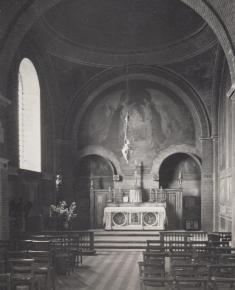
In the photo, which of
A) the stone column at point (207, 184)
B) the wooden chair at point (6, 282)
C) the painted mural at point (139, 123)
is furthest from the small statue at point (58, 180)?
the wooden chair at point (6, 282)

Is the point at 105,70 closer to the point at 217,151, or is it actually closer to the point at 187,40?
the point at 187,40

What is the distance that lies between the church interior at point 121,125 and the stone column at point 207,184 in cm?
5

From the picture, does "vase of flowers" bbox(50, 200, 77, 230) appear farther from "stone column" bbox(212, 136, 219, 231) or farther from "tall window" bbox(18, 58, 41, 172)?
"stone column" bbox(212, 136, 219, 231)

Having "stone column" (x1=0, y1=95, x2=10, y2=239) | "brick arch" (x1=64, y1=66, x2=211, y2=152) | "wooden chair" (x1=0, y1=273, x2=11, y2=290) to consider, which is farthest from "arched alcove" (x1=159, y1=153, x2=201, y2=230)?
"wooden chair" (x1=0, y1=273, x2=11, y2=290)

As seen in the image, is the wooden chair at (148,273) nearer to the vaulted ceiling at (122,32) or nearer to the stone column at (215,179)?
the stone column at (215,179)

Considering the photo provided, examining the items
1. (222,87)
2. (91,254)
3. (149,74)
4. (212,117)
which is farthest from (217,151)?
(91,254)

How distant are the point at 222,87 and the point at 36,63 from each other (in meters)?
8.45

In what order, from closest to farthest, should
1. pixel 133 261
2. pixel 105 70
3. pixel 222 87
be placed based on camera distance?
pixel 133 261, pixel 222 87, pixel 105 70

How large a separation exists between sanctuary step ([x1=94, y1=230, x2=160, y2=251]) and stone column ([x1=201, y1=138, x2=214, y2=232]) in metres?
3.12

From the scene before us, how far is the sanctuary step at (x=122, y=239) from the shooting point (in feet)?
56.7

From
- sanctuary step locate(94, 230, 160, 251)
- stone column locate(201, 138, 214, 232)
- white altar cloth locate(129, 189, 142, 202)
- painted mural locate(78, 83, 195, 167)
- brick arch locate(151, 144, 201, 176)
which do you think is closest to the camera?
sanctuary step locate(94, 230, 160, 251)

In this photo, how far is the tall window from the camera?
19688 millimetres

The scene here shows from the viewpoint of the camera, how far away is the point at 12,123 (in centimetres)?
1675

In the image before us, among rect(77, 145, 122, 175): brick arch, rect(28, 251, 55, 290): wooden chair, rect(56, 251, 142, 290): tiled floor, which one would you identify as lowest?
rect(56, 251, 142, 290): tiled floor
